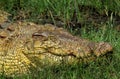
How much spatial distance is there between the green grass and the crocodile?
9 cm

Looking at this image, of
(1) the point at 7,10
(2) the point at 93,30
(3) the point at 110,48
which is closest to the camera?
(3) the point at 110,48

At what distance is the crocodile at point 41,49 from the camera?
3854 mm

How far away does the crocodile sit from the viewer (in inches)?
152

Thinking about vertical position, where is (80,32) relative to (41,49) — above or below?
below

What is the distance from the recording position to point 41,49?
155 inches

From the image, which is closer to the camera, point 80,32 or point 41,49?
point 41,49

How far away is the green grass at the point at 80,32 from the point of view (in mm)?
3846

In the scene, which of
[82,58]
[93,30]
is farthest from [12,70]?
[93,30]

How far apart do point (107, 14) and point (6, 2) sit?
1.49 m

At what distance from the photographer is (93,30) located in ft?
17.2

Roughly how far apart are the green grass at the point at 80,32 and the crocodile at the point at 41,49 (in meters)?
0.09

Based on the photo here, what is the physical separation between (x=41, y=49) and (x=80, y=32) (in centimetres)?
138

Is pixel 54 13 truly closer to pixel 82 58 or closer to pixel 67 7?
pixel 67 7

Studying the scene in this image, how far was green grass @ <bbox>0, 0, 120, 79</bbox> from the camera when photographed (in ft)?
12.6
